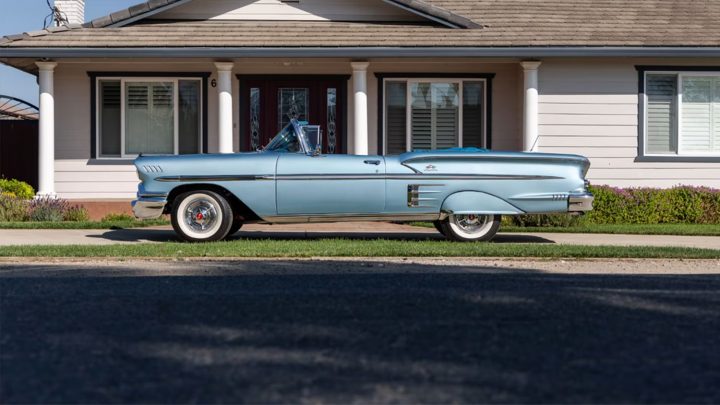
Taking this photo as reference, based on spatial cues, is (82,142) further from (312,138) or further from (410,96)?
(312,138)

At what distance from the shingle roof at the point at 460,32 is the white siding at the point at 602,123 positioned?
0.74 m

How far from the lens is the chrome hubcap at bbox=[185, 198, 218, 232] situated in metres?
12.9

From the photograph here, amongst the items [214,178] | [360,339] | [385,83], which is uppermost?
[385,83]

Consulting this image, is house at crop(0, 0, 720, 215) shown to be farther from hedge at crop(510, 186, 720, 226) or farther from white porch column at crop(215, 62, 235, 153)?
hedge at crop(510, 186, 720, 226)

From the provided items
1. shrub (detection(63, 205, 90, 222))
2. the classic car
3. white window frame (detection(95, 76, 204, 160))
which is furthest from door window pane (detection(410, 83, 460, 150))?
the classic car

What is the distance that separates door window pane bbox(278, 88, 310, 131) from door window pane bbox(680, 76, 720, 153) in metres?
7.40

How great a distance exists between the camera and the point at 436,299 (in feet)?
23.4

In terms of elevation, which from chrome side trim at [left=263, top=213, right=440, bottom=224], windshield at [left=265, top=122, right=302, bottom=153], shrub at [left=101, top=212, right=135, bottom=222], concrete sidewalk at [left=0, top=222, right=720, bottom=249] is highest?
windshield at [left=265, top=122, right=302, bottom=153]

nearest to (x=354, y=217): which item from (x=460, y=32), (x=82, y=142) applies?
(x=460, y=32)

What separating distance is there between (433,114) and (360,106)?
6.50 feet

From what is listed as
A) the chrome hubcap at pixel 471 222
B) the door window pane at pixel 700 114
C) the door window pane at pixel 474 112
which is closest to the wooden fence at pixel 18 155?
the door window pane at pixel 474 112

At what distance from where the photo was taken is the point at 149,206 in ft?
42.2

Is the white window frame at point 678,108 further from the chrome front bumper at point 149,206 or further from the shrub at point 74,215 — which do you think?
the shrub at point 74,215

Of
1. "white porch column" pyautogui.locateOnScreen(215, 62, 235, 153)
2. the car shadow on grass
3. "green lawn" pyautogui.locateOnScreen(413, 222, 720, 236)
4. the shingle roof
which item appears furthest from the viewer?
"white porch column" pyautogui.locateOnScreen(215, 62, 235, 153)
